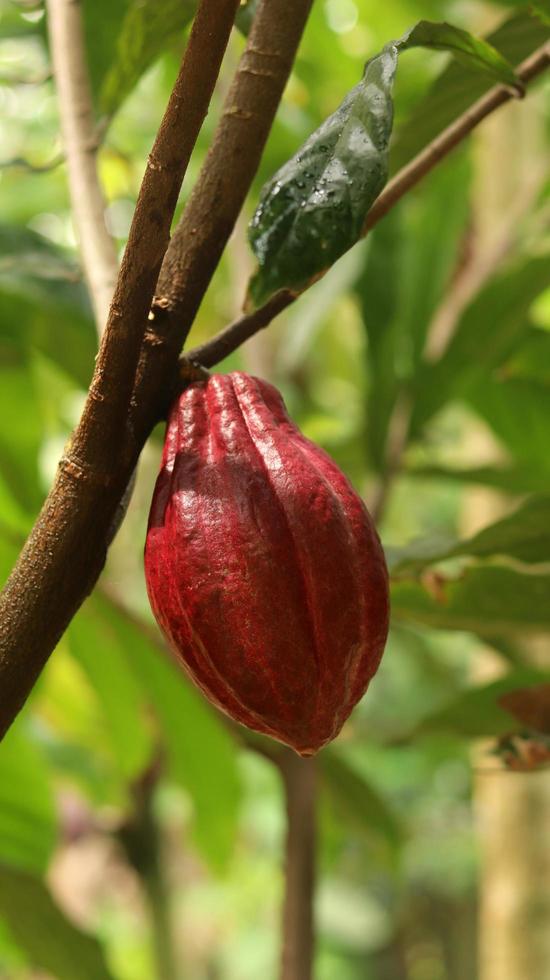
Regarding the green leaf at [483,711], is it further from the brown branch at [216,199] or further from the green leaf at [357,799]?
the brown branch at [216,199]

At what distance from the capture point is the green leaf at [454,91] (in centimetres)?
60

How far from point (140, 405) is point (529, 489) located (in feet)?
2.22

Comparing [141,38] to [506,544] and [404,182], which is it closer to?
[404,182]

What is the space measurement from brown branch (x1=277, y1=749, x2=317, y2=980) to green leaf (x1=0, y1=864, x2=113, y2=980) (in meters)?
0.16

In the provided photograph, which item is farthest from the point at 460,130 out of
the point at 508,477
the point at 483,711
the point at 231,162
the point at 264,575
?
the point at 508,477

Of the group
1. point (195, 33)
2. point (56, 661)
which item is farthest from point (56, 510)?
point (56, 661)

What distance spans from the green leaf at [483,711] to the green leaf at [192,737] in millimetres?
269

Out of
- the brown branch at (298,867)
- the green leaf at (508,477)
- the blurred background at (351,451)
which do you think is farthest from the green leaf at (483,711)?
the green leaf at (508,477)

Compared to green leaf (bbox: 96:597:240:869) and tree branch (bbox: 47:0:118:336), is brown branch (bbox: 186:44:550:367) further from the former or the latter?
green leaf (bbox: 96:597:240:869)

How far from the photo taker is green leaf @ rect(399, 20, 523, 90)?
0.42 meters

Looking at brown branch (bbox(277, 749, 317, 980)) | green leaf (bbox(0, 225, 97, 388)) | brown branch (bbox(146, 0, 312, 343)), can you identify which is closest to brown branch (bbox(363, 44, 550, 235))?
brown branch (bbox(146, 0, 312, 343))

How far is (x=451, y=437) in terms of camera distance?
68.0 inches

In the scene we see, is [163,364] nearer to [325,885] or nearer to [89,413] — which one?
[89,413]

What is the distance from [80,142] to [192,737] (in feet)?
2.02
